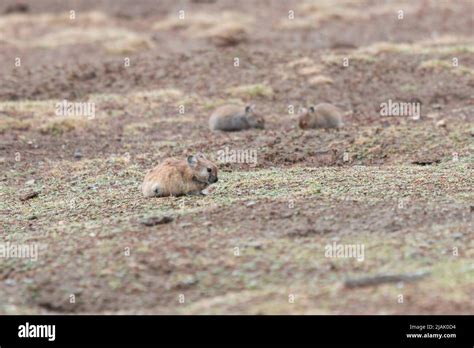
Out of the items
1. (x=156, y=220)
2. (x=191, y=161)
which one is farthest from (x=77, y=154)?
(x=156, y=220)

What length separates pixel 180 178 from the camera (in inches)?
388

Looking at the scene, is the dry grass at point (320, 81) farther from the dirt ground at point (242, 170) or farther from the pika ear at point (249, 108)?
the pika ear at point (249, 108)

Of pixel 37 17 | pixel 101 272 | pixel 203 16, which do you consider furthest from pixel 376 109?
pixel 37 17

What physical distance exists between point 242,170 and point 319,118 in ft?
9.85

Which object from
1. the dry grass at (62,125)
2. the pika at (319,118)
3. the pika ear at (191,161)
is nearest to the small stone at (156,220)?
the pika ear at (191,161)

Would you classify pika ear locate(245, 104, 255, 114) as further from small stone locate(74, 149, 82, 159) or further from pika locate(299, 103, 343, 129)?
small stone locate(74, 149, 82, 159)

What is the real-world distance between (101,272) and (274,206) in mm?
2263

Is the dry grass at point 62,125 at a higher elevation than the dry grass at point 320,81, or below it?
below

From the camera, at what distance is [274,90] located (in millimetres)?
17812

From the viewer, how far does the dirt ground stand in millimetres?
6871

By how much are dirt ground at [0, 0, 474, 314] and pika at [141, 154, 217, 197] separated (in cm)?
16

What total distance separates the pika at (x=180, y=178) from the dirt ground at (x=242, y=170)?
16 cm

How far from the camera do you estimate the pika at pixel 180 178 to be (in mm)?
9828
